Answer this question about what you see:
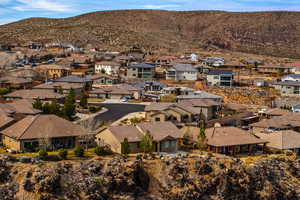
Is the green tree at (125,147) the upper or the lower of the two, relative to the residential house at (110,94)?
lower

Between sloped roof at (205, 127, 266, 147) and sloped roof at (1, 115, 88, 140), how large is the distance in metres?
12.7

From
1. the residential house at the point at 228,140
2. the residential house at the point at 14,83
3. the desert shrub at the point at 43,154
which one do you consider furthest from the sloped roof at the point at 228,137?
the residential house at the point at 14,83

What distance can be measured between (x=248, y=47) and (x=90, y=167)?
561ft

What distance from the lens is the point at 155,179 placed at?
118ft

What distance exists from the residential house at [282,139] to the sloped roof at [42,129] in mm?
19370

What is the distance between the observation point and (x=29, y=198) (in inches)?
1280

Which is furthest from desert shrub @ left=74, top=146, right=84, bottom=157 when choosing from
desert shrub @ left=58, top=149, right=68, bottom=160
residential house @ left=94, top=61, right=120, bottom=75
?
residential house @ left=94, top=61, right=120, bottom=75

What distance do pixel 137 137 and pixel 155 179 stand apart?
5.50 metres

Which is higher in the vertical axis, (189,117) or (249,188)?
(189,117)

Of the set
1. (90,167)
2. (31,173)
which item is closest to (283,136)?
(90,167)

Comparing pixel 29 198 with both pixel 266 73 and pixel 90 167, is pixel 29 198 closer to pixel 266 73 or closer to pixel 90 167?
pixel 90 167

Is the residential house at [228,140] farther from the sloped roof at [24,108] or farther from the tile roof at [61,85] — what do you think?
the tile roof at [61,85]

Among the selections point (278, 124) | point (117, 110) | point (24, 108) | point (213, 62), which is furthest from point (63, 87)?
point (213, 62)

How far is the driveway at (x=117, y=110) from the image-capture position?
51.2 metres
